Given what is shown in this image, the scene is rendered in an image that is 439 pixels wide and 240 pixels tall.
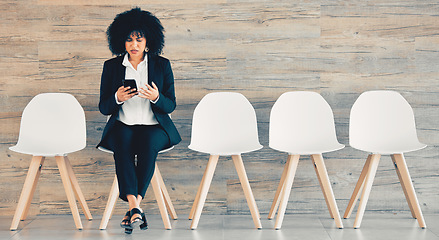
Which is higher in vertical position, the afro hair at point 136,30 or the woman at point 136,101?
the afro hair at point 136,30

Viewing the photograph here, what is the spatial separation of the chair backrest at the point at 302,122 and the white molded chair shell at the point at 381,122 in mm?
166

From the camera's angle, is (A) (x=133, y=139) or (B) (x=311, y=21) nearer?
(A) (x=133, y=139)

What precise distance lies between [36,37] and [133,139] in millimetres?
1125

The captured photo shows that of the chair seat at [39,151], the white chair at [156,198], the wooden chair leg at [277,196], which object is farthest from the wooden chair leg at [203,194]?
the chair seat at [39,151]

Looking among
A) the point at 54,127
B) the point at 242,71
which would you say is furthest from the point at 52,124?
the point at 242,71

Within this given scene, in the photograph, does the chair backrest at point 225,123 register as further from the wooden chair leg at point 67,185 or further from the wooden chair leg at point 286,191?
the wooden chair leg at point 67,185

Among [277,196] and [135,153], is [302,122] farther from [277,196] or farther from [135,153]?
[135,153]

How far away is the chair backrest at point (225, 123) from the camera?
314cm

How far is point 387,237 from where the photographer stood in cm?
273

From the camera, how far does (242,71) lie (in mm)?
3354

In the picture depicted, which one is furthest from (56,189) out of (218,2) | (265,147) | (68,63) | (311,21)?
(311,21)

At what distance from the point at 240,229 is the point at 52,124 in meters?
1.40

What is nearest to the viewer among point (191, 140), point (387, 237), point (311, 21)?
point (387, 237)

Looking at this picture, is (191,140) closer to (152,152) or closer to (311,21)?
(152,152)
